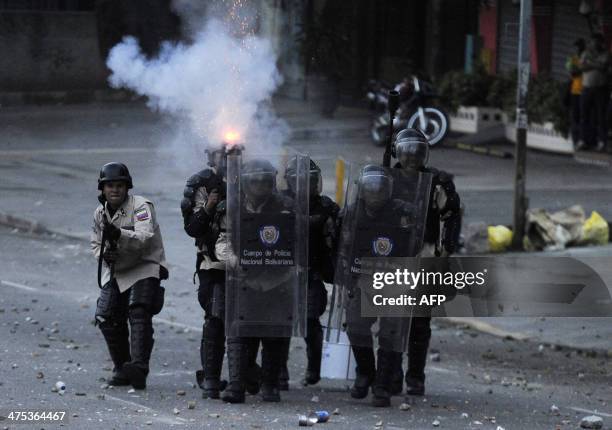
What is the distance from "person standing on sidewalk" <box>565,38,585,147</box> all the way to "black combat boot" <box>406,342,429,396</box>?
37.4ft

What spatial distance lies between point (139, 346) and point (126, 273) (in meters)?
0.49

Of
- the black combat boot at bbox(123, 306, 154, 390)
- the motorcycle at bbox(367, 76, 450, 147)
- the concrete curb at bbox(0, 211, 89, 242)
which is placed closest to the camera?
the black combat boot at bbox(123, 306, 154, 390)

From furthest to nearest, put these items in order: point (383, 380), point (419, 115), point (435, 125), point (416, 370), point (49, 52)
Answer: point (49, 52)
point (435, 125)
point (419, 115)
point (416, 370)
point (383, 380)

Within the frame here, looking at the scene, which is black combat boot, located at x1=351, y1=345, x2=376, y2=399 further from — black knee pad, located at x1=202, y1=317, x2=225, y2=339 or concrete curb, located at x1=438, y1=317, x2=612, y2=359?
concrete curb, located at x1=438, y1=317, x2=612, y2=359

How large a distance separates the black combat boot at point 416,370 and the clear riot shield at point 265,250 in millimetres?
893

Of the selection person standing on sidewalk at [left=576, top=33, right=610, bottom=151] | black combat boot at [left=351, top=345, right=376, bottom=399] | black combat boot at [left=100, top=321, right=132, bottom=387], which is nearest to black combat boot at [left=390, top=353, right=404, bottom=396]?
black combat boot at [left=351, top=345, right=376, bottom=399]

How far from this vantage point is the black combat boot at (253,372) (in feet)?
29.6

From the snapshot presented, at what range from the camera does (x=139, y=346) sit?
9.03 meters

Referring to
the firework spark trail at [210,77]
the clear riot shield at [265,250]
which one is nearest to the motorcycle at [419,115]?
the firework spark trail at [210,77]

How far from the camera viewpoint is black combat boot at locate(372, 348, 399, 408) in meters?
8.80

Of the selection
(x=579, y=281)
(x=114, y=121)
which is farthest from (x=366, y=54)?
(x=579, y=281)

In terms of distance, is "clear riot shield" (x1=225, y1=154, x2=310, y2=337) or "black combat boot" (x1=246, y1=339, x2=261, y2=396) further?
"black combat boot" (x1=246, y1=339, x2=261, y2=396)

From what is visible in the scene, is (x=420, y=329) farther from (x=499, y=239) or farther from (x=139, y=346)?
(x=499, y=239)

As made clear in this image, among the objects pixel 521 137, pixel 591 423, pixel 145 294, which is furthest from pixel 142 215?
pixel 521 137
